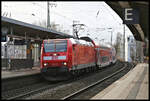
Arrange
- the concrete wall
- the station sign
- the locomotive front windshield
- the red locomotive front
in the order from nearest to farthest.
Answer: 1. the station sign
2. the red locomotive front
3. the locomotive front windshield
4. the concrete wall

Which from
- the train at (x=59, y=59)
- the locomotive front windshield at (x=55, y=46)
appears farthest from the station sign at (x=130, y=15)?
the locomotive front windshield at (x=55, y=46)

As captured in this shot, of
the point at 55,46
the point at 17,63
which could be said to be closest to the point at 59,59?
the point at 55,46

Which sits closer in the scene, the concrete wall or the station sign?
the station sign

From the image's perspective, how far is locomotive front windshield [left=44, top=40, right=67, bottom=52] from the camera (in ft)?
57.9

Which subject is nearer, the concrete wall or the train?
the train

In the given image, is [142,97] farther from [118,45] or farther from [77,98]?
[118,45]

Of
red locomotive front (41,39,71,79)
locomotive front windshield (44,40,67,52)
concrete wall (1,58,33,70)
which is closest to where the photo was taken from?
red locomotive front (41,39,71,79)

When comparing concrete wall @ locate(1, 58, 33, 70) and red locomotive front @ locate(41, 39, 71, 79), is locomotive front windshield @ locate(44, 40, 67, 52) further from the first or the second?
concrete wall @ locate(1, 58, 33, 70)

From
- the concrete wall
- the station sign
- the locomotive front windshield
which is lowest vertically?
the concrete wall

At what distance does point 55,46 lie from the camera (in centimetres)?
1781

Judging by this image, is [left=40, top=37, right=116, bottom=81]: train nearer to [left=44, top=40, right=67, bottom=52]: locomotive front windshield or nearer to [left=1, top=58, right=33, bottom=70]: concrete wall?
[left=44, top=40, right=67, bottom=52]: locomotive front windshield

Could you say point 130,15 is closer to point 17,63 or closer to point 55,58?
point 55,58

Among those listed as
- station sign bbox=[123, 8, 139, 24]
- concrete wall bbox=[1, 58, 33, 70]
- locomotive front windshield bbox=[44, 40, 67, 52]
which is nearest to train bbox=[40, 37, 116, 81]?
locomotive front windshield bbox=[44, 40, 67, 52]

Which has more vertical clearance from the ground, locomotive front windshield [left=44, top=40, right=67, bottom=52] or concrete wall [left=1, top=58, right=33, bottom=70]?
locomotive front windshield [left=44, top=40, right=67, bottom=52]
